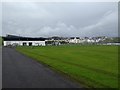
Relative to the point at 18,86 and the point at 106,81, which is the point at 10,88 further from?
the point at 106,81

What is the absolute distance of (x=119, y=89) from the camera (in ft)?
42.8

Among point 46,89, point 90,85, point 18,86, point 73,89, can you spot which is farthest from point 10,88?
point 90,85

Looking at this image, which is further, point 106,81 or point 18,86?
point 106,81

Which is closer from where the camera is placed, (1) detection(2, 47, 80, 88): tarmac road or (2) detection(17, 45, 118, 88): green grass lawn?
(1) detection(2, 47, 80, 88): tarmac road

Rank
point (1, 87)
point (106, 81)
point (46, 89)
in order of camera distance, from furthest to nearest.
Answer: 1. point (106, 81)
2. point (1, 87)
3. point (46, 89)

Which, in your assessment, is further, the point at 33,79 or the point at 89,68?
the point at 89,68

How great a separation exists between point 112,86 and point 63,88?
276 centimetres

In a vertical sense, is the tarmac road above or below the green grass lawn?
above

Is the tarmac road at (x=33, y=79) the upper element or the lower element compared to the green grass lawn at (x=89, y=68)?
upper

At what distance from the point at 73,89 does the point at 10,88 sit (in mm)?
3087

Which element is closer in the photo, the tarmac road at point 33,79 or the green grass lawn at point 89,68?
the tarmac road at point 33,79

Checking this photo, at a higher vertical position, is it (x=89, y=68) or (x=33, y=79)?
(x=33, y=79)

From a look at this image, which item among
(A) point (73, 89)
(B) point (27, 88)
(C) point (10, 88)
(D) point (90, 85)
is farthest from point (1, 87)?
(D) point (90, 85)

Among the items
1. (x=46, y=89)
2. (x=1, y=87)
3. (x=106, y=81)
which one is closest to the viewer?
(x=46, y=89)
